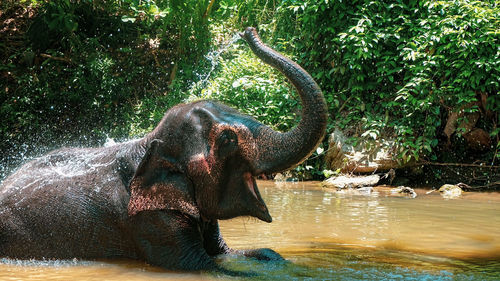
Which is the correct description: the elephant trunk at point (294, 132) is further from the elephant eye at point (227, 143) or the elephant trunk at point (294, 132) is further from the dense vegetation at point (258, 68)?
the dense vegetation at point (258, 68)

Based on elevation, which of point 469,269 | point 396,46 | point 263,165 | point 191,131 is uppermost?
point 396,46

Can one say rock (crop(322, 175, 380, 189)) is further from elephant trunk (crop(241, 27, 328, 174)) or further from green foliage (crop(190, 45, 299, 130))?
elephant trunk (crop(241, 27, 328, 174))

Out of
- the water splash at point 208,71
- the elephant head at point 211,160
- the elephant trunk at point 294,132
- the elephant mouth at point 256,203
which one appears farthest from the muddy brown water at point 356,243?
the water splash at point 208,71

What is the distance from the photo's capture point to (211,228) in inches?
180

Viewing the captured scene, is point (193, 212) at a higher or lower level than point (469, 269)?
higher

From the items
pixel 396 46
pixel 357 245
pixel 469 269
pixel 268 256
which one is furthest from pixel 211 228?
pixel 396 46

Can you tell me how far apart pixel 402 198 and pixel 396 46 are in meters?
3.48

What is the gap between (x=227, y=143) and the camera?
3.92 meters

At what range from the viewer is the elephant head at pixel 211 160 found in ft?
12.3

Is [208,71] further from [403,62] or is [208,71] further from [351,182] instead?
[351,182]

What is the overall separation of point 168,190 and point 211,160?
38 cm

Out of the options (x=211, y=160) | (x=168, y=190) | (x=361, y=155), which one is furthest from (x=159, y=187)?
(x=361, y=155)

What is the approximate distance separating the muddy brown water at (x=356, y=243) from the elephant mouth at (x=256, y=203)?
0.36 ft

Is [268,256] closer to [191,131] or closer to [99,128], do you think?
[191,131]
